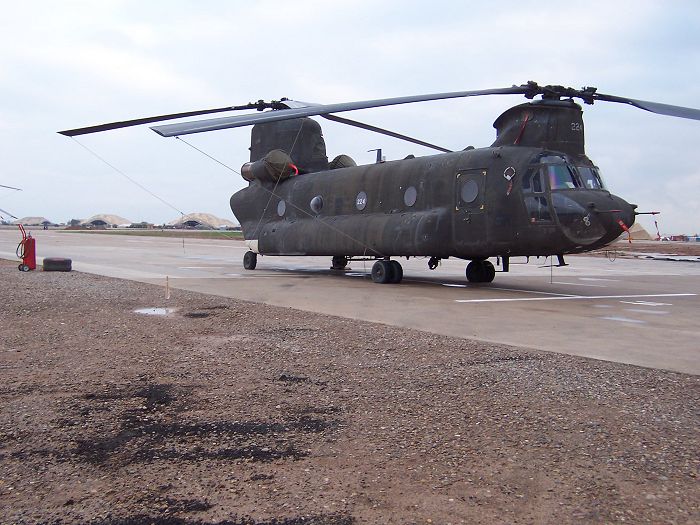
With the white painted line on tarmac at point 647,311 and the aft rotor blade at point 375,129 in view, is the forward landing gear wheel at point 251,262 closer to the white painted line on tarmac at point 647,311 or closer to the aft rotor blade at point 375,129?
the aft rotor blade at point 375,129

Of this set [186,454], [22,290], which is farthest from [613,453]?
[22,290]

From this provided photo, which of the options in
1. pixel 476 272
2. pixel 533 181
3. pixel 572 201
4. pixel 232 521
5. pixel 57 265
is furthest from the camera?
pixel 57 265

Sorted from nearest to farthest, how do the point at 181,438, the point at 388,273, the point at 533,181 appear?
the point at 181,438
the point at 533,181
the point at 388,273

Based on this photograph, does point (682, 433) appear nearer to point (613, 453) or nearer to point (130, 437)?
point (613, 453)

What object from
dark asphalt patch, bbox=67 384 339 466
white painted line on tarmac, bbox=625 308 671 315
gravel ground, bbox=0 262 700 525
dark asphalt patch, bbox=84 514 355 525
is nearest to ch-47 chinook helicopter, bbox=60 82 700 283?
white painted line on tarmac, bbox=625 308 671 315

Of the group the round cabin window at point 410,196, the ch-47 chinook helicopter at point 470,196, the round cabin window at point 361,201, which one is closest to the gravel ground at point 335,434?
the ch-47 chinook helicopter at point 470,196

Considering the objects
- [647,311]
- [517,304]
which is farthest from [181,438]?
[647,311]

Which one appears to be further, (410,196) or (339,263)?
(339,263)

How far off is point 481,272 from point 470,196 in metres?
2.89

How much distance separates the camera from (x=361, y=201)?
16.8 metres

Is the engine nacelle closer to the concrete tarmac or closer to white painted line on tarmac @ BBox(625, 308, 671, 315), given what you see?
the concrete tarmac

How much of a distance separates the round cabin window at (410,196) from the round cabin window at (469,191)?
151cm

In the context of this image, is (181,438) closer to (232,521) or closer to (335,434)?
(335,434)

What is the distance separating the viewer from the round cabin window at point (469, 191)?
546 inches
